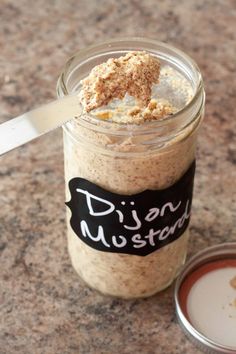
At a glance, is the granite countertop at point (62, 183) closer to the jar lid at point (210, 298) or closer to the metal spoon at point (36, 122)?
the jar lid at point (210, 298)

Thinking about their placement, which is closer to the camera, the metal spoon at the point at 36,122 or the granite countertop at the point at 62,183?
the metal spoon at the point at 36,122

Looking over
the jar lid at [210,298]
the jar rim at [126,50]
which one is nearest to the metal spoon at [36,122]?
the jar rim at [126,50]

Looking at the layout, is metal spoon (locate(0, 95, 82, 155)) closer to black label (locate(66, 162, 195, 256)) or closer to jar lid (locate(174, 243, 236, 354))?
black label (locate(66, 162, 195, 256))

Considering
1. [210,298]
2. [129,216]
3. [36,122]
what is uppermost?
[36,122]

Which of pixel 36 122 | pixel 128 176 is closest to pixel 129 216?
pixel 128 176

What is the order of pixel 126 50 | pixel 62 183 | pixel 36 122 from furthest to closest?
pixel 62 183, pixel 126 50, pixel 36 122

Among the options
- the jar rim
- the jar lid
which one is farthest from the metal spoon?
the jar lid

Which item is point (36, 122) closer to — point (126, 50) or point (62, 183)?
point (126, 50)
